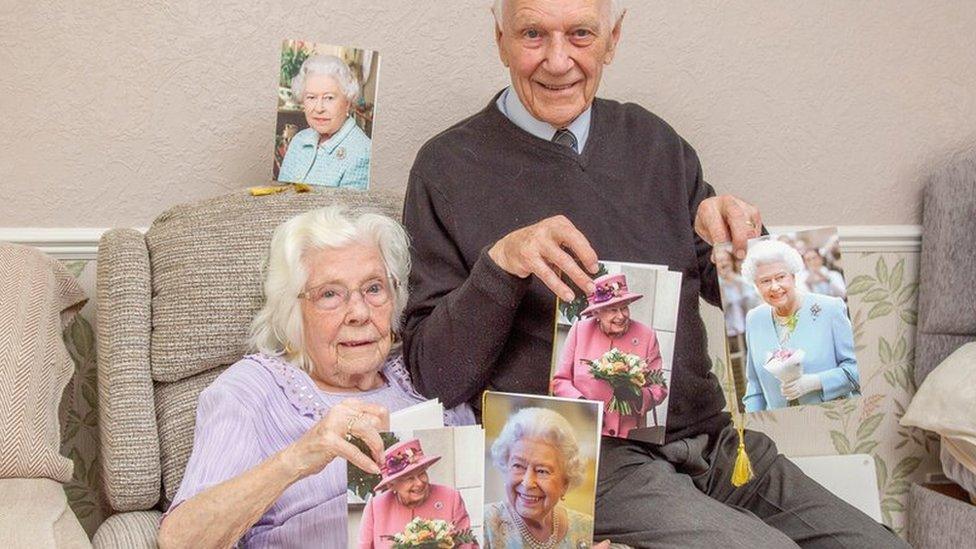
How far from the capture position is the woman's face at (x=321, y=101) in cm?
182

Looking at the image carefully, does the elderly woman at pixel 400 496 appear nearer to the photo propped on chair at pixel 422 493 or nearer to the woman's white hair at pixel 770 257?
the photo propped on chair at pixel 422 493

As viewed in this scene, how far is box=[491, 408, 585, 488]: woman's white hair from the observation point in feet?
4.75

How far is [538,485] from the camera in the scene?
4.76 ft

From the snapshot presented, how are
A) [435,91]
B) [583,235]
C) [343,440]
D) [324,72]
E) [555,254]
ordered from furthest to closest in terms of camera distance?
1. [435,91]
2. [324,72]
3. [583,235]
4. [555,254]
5. [343,440]

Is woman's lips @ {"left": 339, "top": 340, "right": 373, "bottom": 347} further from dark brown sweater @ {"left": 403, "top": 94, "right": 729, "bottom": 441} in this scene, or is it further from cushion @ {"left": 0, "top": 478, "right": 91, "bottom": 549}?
cushion @ {"left": 0, "top": 478, "right": 91, "bottom": 549}

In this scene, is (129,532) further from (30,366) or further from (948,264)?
(948,264)

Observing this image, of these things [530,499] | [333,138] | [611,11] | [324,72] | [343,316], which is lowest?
[530,499]

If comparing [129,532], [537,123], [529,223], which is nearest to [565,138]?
[537,123]

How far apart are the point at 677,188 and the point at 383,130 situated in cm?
62

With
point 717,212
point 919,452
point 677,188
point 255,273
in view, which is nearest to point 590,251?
point 717,212

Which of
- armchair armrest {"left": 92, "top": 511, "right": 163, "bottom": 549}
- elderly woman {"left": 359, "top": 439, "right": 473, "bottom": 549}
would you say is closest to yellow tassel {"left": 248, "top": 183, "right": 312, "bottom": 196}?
armchair armrest {"left": 92, "top": 511, "right": 163, "bottom": 549}

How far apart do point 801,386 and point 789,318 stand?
3.6 inches

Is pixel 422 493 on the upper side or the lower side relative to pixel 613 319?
lower

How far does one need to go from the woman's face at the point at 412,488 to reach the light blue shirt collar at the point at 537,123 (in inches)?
24.7
